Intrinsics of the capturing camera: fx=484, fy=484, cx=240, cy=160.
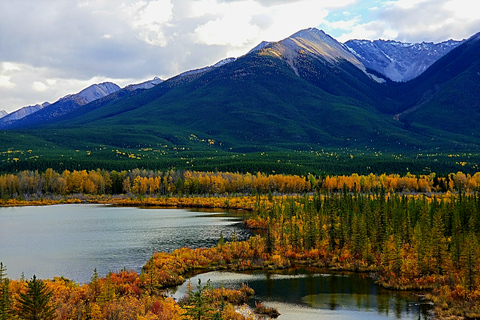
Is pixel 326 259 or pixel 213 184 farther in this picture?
pixel 213 184

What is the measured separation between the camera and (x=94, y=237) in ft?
279

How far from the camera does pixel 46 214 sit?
122 metres

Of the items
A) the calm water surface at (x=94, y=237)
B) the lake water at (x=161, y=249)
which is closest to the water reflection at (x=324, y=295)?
the lake water at (x=161, y=249)

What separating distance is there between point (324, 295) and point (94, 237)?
159 ft

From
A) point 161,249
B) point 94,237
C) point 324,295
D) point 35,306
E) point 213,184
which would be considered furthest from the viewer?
point 213,184

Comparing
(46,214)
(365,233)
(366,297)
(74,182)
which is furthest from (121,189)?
(366,297)

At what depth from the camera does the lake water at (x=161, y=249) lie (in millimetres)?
47250

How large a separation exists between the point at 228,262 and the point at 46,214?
74.6 m

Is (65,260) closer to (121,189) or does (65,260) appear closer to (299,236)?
(299,236)

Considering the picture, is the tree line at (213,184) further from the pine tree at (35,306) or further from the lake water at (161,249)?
the pine tree at (35,306)

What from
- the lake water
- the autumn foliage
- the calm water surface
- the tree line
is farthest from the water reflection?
the tree line

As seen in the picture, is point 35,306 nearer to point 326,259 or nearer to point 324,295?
point 324,295

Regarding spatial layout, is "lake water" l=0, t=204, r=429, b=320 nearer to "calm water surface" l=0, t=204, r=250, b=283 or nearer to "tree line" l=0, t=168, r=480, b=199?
"calm water surface" l=0, t=204, r=250, b=283

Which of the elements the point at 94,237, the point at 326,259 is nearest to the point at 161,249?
the point at 94,237
